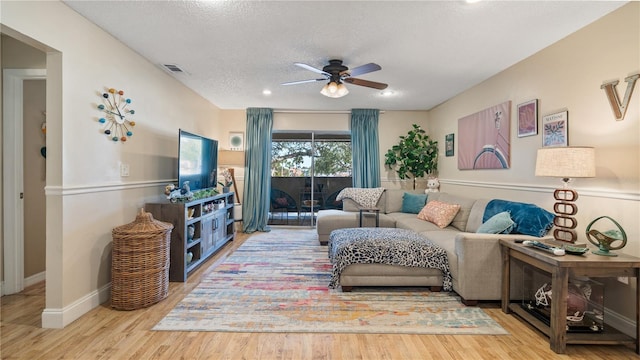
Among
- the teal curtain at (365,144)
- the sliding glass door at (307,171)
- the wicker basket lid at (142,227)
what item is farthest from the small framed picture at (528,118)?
the wicker basket lid at (142,227)

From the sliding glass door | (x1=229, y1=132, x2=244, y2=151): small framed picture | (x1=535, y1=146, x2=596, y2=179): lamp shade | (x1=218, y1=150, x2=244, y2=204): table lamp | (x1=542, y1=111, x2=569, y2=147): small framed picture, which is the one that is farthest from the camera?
the sliding glass door

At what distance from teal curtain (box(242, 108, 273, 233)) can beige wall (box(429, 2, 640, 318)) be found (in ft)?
12.9

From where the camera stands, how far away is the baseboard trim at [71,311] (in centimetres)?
224

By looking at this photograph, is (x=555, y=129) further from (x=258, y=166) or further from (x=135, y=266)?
(x=258, y=166)

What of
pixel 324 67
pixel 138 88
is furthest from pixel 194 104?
pixel 324 67

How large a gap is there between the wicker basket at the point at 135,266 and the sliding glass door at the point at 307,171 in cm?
368

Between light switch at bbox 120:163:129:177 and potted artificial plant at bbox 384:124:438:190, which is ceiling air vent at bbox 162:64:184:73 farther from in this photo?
potted artificial plant at bbox 384:124:438:190

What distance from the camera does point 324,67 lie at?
338 cm

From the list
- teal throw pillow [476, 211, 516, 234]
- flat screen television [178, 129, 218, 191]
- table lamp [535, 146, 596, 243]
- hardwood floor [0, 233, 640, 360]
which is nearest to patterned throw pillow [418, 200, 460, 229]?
teal throw pillow [476, 211, 516, 234]

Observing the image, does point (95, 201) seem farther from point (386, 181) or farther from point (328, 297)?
point (386, 181)

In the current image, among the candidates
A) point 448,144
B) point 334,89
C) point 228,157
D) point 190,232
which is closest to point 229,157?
point 228,157

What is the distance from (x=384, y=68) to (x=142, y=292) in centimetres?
335

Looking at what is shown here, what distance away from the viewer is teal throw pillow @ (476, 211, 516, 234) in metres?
2.78

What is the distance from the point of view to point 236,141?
19.7ft
